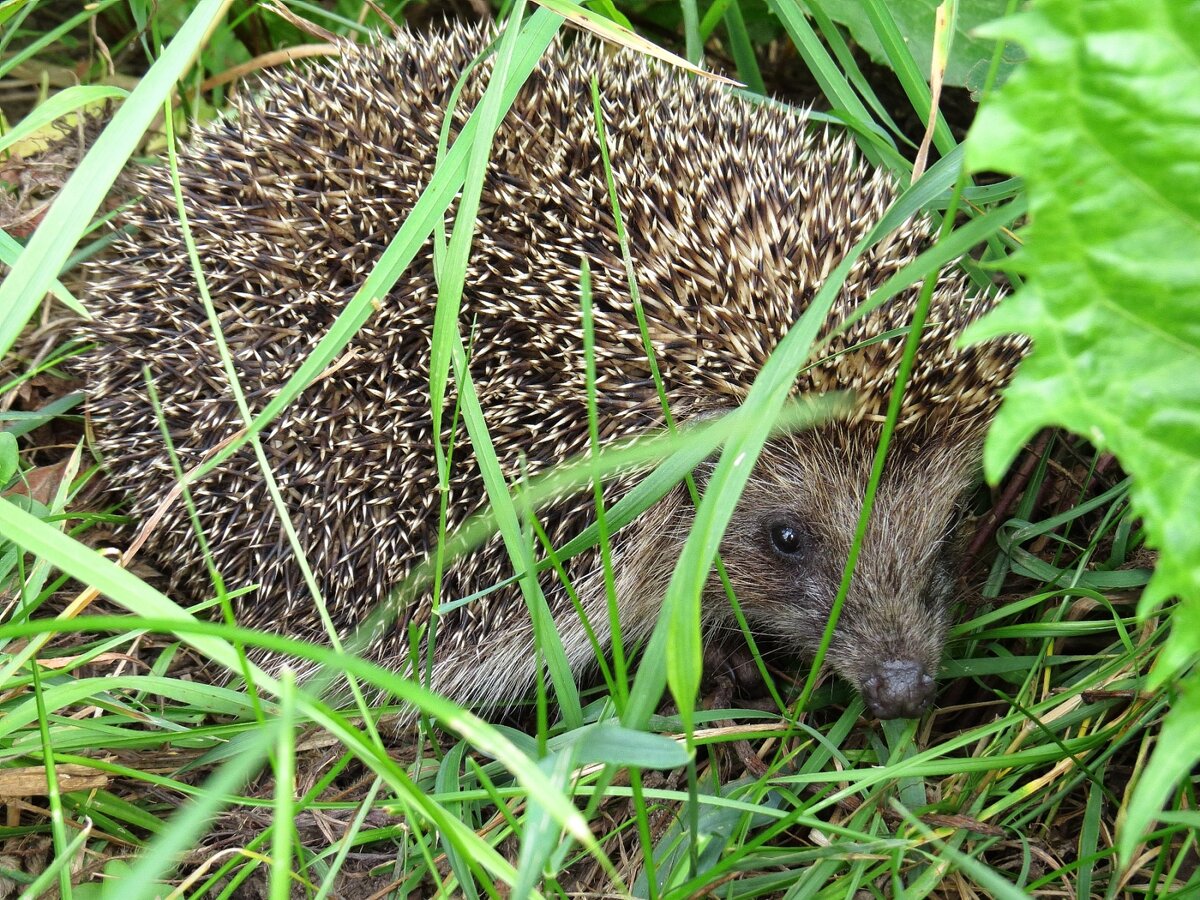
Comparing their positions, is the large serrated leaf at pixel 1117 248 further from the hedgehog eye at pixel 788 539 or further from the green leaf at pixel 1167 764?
the hedgehog eye at pixel 788 539

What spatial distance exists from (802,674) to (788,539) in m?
0.48

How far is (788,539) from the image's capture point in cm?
353

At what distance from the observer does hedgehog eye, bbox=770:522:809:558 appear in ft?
11.5

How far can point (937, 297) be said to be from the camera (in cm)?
325

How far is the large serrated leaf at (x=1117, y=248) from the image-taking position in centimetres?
162

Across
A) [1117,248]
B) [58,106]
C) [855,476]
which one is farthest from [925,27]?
[58,106]

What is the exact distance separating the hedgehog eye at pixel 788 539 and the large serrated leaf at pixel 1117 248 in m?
1.80

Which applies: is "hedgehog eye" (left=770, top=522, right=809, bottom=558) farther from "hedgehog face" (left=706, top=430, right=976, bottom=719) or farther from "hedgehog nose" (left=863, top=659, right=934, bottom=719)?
"hedgehog nose" (left=863, top=659, right=934, bottom=719)

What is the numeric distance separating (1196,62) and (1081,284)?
34 centimetres

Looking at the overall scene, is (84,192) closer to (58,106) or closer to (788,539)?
(58,106)

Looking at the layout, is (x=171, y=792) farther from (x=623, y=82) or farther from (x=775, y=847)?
(x=623, y=82)

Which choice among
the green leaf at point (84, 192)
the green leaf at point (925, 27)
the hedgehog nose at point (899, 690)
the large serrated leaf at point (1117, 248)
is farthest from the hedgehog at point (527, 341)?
the large serrated leaf at point (1117, 248)

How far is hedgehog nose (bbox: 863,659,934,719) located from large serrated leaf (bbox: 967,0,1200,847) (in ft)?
4.81

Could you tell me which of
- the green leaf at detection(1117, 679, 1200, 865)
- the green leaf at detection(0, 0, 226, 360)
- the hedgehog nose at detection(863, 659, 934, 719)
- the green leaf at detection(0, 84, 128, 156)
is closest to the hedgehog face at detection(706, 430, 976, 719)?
the hedgehog nose at detection(863, 659, 934, 719)
